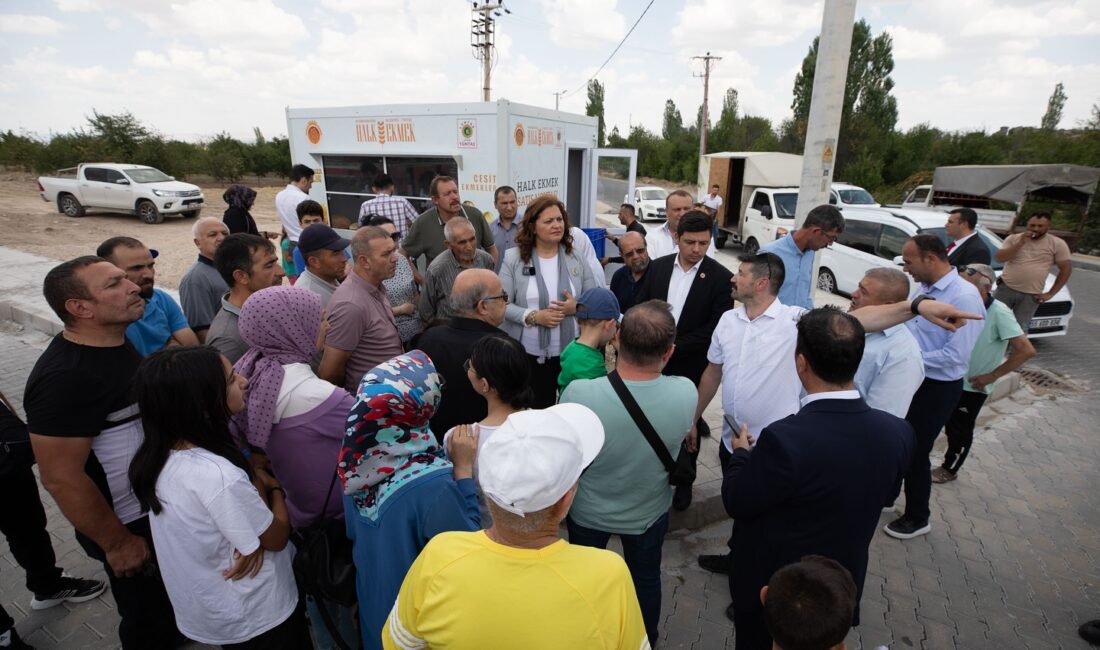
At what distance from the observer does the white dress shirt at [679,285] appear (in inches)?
A: 143

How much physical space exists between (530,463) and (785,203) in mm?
13774

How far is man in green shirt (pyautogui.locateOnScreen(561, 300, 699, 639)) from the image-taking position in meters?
2.08

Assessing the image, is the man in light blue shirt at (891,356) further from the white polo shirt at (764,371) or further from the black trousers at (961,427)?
the black trousers at (961,427)

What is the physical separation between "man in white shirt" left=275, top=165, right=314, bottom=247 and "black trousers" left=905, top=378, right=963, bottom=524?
20.9ft

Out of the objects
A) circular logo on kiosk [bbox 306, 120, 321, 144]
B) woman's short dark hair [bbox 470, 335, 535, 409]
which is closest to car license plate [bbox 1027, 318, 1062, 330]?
woman's short dark hair [bbox 470, 335, 535, 409]

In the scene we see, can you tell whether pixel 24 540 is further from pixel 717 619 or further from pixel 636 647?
pixel 717 619

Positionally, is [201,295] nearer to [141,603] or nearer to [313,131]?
[141,603]

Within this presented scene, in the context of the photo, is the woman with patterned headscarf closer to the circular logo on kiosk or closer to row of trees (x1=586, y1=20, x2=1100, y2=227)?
the circular logo on kiosk

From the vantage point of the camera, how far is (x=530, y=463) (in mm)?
1097

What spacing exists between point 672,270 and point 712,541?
192 cm

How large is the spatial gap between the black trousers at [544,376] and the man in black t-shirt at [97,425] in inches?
89.0

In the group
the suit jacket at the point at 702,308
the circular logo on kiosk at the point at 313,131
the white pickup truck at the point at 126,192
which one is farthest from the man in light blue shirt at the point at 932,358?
the white pickup truck at the point at 126,192

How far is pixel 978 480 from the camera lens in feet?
13.9

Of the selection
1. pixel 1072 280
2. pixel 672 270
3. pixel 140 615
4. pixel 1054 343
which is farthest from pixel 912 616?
pixel 1072 280
